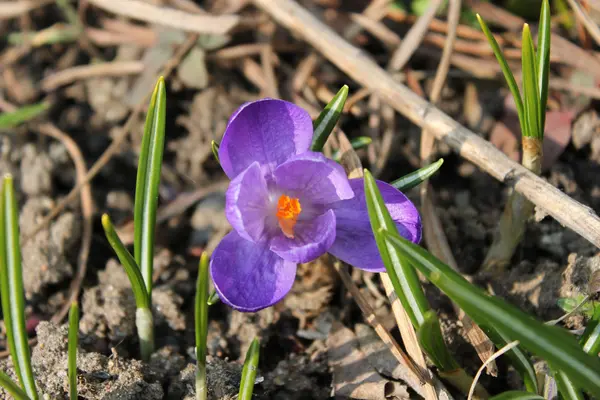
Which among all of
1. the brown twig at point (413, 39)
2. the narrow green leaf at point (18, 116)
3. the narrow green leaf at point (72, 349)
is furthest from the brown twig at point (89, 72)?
the narrow green leaf at point (72, 349)

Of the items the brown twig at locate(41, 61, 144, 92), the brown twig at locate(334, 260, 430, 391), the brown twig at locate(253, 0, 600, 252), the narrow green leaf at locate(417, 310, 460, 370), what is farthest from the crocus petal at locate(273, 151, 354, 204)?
the brown twig at locate(41, 61, 144, 92)

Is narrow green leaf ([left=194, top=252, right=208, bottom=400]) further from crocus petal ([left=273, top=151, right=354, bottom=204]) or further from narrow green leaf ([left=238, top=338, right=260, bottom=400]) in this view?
crocus petal ([left=273, top=151, right=354, bottom=204])

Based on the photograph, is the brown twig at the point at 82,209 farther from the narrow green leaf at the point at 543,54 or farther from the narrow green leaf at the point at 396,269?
the narrow green leaf at the point at 543,54

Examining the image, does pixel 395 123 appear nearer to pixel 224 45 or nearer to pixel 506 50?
pixel 506 50

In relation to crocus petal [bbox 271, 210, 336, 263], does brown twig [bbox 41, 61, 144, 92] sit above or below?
below

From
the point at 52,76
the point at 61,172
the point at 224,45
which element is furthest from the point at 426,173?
the point at 52,76

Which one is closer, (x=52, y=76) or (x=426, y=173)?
(x=426, y=173)
